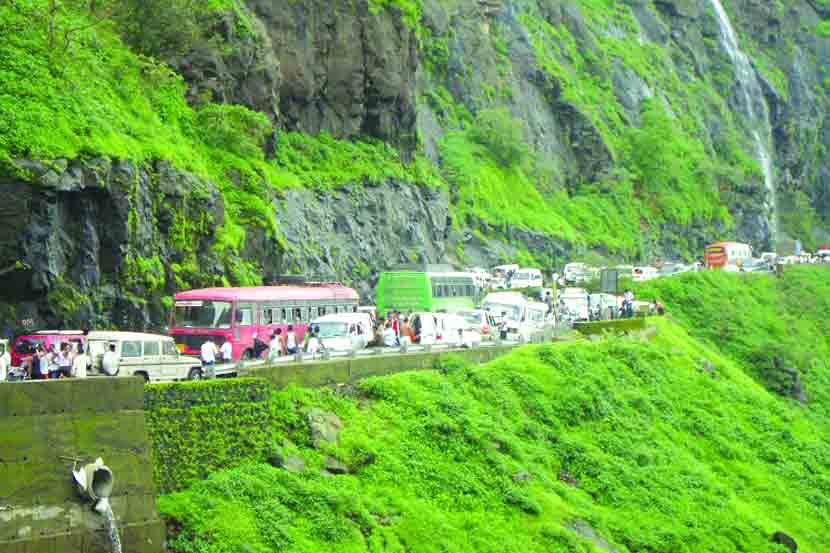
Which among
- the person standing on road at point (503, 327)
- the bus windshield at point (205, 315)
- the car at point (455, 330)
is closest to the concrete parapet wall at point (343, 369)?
the car at point (455, 330)

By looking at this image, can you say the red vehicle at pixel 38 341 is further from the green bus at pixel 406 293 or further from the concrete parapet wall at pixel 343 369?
the green bus at pixel 406 293

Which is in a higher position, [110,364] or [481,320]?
[110,364]

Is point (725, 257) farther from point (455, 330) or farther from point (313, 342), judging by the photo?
point (313, 342)

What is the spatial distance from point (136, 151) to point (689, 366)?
65.7 ft

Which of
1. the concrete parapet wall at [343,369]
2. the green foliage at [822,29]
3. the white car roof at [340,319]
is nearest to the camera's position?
the concrete parapet wall at [343,369]

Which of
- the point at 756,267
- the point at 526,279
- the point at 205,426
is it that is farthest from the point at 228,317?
the point at 756,267

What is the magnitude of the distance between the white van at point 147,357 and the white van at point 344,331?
17.2 feet

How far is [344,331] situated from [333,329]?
0.99ft

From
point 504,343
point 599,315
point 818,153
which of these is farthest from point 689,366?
point 818,153

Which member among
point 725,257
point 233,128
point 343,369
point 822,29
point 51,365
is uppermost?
point 822,29

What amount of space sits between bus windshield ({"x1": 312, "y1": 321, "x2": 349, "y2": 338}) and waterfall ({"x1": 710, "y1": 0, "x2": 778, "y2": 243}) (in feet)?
253

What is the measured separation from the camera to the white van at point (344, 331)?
2944cm

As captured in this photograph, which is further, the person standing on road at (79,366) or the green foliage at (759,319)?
the green foliage at (759,319)

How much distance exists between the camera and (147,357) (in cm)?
2422
